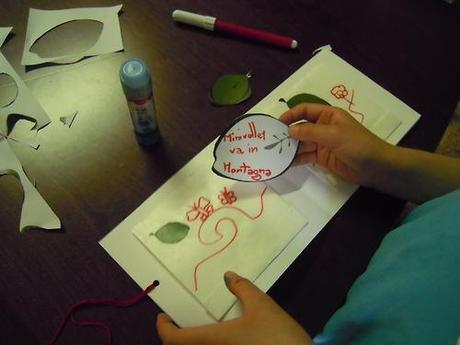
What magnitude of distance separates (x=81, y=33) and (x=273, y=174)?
1.30 feet

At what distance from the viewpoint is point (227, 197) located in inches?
22.7

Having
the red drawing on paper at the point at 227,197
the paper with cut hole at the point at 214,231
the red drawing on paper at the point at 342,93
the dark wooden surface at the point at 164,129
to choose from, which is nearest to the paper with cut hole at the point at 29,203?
the dark wooden surface at the point at 164,129

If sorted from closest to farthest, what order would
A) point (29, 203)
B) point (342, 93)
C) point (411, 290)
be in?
point (411, 290) → point (29, 203) → point (342, 93)

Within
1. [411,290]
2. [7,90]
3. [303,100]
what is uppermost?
[7,90]

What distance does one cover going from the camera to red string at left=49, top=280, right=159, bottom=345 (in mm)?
493

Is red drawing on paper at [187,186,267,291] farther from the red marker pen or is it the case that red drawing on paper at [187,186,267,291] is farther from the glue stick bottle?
the red marker pen

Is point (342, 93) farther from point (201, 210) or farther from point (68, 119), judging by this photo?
point (68, 119)

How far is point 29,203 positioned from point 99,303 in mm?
168

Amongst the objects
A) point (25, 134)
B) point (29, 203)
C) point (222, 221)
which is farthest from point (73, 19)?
point (222, 221)

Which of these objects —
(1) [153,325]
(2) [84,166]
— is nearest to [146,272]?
(1) [153,325]

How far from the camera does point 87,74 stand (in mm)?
660

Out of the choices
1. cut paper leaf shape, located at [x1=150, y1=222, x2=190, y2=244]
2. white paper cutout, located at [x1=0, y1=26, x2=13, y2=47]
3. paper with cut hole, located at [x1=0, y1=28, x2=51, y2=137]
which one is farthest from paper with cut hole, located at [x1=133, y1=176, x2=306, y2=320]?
white paper cutout, located at [x1=0, y1=26, x2=13, y2=47]

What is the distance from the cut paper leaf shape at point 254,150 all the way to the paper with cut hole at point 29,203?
0.23m

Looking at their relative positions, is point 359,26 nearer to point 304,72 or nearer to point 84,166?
point 304,72
